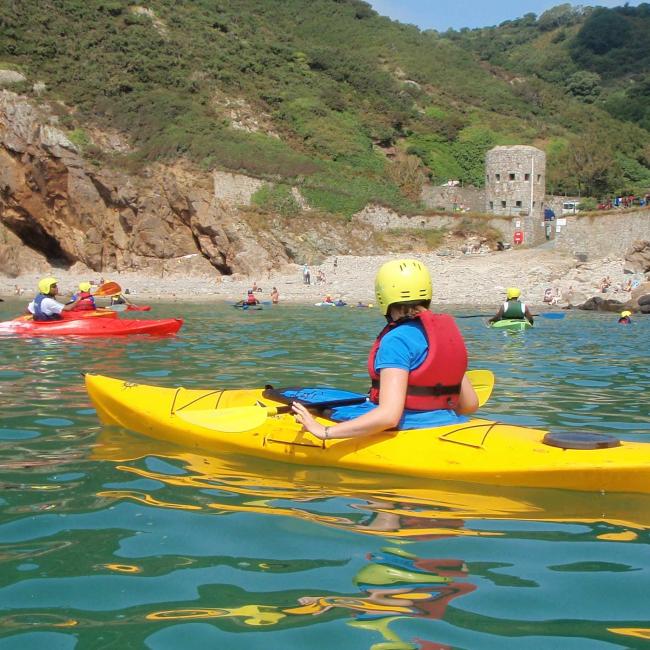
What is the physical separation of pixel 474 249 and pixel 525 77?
42806 mm

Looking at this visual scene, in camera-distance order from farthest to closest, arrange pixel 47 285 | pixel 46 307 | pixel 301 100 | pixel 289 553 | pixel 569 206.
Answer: pixel 301 100
pixel 569 206
pixel 46 307
pixel 47 285
pixel 289 553

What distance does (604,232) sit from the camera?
1217 inches

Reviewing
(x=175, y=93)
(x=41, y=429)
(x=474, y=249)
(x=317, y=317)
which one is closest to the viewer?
(x=41, y=429)

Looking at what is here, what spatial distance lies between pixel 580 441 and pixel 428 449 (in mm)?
759

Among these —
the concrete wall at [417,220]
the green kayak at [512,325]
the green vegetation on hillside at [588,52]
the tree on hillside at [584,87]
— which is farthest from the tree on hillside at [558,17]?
the green kayak at [512,325]

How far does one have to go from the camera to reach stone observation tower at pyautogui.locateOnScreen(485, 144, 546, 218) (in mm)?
41688

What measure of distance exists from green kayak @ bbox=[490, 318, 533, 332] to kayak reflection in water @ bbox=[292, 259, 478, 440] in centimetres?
1026

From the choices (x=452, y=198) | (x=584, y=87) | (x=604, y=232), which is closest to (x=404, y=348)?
(x=604, y=232)

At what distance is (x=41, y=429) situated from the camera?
5.67 metres

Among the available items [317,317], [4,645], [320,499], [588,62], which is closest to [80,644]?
[4,645]

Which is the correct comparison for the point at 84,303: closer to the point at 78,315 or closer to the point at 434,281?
the point at 78,315

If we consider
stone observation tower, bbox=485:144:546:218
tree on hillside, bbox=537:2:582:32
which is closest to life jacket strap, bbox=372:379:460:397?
stone observation tower, bbox=485:144:546:218

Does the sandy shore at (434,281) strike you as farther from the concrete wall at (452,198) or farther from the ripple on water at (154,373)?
the ripple on water at (154,373)

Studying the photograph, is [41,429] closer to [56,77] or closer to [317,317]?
[317,317]
